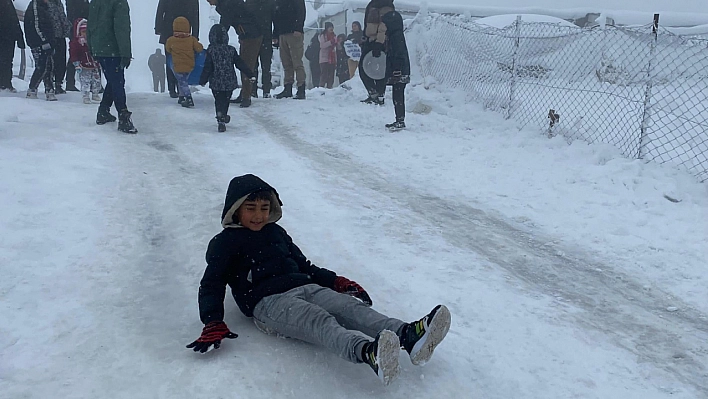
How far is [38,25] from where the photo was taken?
30.6 feet

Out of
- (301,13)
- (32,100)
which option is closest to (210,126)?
(32,100)

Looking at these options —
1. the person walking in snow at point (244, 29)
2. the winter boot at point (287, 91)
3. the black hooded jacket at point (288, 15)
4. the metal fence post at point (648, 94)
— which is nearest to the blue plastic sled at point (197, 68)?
the person walking in snow at point (244, 29)

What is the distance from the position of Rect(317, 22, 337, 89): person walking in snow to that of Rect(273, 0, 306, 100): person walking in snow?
384cm

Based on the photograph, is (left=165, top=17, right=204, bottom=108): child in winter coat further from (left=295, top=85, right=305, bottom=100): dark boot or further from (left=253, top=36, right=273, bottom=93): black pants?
(left=295, top=85, right=305, bottom=100): dark boot

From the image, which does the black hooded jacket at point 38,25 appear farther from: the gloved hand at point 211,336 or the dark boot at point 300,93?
the gloved hand at point 211,336

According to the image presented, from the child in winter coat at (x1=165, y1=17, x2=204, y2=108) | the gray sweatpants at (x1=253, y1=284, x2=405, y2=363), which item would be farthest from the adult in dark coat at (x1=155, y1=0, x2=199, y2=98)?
the gray sweatpants at (x1=253, y1=284, x2=405, y2=363)

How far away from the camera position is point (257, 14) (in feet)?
34.8

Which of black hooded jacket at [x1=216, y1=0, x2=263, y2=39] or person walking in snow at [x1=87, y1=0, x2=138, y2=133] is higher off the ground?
black hooded jacket at [x1=216, y1=0, x2=263, y2=39]

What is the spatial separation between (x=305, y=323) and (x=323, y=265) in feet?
3.67

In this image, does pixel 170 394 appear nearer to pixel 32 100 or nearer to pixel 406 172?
pixel 406 172

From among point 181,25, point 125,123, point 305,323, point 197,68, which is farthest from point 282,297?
point 197,68

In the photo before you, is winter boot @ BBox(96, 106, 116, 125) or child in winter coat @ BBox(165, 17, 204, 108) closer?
winter boot @ BBox(96, 106, 116, 125)

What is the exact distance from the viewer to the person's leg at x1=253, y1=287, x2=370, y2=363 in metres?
2.68

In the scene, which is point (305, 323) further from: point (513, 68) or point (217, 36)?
point (513, 68)
